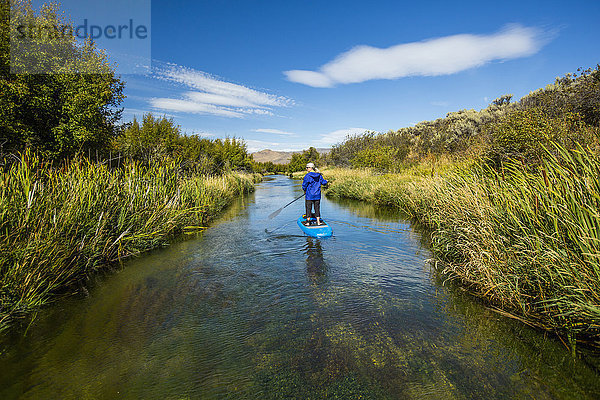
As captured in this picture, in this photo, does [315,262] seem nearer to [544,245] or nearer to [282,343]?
[282,343]

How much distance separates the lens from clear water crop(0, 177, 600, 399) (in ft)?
10.4

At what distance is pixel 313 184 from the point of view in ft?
33.4

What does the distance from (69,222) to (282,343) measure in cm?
437

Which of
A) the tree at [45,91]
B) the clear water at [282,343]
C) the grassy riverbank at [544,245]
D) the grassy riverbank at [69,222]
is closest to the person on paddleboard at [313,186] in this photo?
the clear water at [282,343]

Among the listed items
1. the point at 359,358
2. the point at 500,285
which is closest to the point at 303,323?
the point at 359,358

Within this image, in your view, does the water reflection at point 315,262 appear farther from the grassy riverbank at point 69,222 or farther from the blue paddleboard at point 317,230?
the grassy riverbank at point 69,222

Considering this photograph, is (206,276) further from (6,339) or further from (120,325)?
(6,339)

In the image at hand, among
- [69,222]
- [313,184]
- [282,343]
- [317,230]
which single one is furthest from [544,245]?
[69,222]

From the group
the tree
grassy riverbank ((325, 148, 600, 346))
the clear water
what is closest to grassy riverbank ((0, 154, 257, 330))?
the clear water

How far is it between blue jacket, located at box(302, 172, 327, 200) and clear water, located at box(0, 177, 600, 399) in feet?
12.5

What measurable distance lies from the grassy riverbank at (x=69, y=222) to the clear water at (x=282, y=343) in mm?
536

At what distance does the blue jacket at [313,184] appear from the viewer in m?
10.1

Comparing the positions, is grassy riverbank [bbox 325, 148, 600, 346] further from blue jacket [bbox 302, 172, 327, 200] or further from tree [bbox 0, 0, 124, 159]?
tree [bbox 0, 0, 124, 159]

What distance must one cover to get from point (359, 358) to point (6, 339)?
4.62 metres
